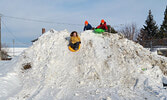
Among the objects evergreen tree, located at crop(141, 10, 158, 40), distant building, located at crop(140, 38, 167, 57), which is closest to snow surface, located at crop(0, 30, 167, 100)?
distant building, located at crop(140, 38, 167, 57)

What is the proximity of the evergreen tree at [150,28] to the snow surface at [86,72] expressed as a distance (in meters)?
24.4

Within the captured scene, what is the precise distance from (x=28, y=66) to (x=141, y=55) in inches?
230

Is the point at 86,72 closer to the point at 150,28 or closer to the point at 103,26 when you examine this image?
the point at 103,26

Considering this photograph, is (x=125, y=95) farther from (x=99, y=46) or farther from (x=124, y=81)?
(x=99, y=46)

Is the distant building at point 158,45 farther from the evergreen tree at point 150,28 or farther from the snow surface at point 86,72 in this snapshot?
the evergreen tree at point 150,28

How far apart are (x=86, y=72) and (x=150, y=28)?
28.8 metres

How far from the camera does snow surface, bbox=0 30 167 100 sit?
4566mm

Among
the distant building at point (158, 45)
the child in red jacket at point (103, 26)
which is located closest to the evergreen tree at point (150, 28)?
the distant building at point (158, 45)

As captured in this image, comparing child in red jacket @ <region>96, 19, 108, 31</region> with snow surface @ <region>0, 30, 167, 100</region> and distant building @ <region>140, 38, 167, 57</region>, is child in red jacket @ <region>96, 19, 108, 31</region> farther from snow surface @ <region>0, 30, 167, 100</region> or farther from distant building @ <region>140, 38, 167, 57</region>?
distant building @ <region>140, 38, 167, 57</region>

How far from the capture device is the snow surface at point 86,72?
4.57 metres

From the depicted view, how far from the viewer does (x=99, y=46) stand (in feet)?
25.1

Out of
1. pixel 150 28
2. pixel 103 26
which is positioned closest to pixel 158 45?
pixel 103 26

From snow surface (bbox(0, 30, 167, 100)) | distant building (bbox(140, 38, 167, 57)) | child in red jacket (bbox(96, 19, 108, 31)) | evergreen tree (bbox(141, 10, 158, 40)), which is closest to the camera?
snow surface (bbox(0, 30, 167, 100))

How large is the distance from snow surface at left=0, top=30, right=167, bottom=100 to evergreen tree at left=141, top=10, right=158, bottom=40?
2441 cm
